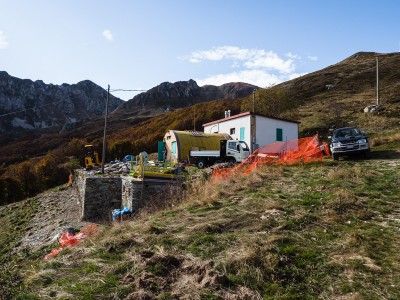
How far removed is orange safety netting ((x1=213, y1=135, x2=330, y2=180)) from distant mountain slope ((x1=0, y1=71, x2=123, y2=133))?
312 ft

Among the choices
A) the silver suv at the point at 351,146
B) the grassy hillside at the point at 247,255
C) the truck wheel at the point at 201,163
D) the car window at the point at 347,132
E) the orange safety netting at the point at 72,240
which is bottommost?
the orange safety netting at the point at 72,240

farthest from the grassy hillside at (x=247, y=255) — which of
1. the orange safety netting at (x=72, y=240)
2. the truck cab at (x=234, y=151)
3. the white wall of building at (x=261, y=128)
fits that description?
the white wall of building at (x=261, y=128)

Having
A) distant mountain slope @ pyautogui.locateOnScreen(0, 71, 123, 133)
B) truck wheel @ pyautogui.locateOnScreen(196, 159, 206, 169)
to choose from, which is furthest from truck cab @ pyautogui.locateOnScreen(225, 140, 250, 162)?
distant mountain slope @ pyautogui.locateOnScreen(0, 71, 123, 133)

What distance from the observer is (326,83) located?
69.4 m

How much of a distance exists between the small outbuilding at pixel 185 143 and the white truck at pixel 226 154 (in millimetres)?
2565

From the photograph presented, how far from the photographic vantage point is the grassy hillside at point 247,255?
5.07m

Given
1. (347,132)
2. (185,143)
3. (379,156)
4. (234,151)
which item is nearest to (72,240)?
(234,151)

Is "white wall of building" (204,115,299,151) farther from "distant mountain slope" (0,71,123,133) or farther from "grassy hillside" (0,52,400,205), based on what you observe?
"distant mountain slope" (0,71,123,133)

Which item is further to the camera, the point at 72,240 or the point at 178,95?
the point at 178,95

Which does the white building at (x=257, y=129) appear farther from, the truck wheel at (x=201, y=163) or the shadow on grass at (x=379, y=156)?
the shadow on grass at (x=379, y=156)

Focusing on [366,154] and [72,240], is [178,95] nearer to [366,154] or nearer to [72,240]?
[366,154]

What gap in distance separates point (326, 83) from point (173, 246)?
69676 millimetres

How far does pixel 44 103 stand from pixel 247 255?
5763 inches

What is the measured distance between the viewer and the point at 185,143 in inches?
1035
